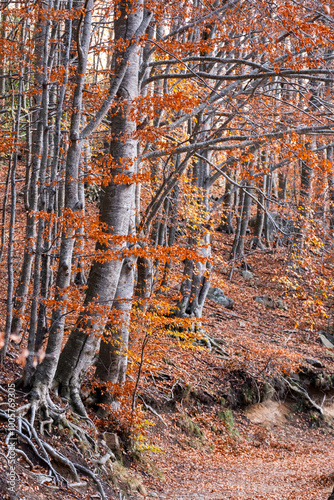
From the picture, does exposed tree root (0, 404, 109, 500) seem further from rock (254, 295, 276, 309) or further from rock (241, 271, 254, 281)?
rock (241, 271, 254, 281)

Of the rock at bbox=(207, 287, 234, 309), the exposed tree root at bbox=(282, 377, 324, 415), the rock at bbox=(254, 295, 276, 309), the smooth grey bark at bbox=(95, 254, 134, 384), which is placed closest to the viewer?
the smooth grey bark at bbox=(95, 254, 134, 384)

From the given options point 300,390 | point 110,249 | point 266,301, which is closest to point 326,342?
point 266,301

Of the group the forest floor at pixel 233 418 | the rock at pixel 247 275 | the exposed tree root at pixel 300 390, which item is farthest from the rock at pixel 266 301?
the exposed tree root at pixel 300 390

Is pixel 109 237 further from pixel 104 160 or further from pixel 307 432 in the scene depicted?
pixel 307 432

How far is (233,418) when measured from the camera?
432 inches

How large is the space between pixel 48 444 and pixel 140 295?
4284mm

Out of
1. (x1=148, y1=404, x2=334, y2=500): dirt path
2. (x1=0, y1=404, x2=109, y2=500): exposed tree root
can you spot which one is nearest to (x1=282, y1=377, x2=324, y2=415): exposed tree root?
(x1=148, y1=404, x2=334, y2=500): dirt path

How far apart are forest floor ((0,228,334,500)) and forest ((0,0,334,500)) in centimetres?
5

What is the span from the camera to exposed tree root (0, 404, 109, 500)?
5.03m

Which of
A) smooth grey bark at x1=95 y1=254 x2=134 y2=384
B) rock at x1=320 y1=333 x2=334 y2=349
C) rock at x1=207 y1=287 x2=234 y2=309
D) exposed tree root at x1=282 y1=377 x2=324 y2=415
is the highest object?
smooth grey bark at x1=95 y1=254 x2=134 y2=384

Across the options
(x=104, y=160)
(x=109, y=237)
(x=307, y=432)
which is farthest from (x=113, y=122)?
(x=307, y=432)

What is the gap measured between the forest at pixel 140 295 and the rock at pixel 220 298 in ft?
9.91

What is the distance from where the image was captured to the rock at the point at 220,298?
1653 centimetres

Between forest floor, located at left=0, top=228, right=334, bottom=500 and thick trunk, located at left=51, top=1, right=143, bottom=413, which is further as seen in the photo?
forest floor, located at left=0, top=228, right=334, bottom=500
